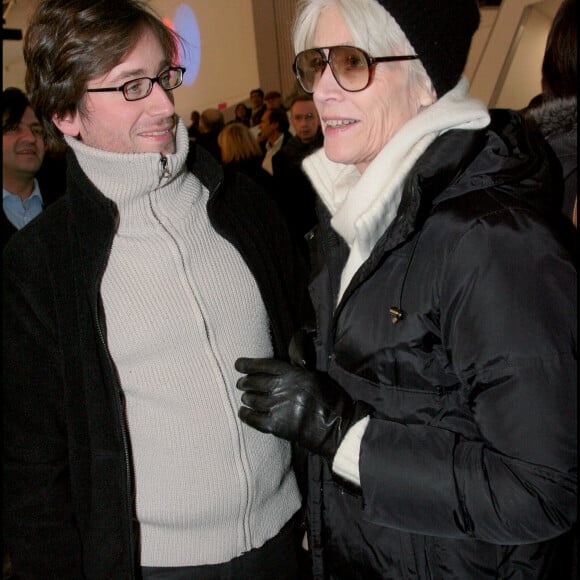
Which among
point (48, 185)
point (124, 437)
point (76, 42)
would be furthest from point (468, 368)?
point (48, 185)

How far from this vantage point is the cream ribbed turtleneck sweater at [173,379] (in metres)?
1.47

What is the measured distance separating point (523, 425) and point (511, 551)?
36 cm

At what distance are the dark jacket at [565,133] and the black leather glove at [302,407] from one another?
107cm

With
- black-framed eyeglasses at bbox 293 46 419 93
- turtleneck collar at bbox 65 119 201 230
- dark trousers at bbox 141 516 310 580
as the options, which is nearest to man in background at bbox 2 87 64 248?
turtleneck collar at bbox 65 119 201 230

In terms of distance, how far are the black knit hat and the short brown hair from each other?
74cm

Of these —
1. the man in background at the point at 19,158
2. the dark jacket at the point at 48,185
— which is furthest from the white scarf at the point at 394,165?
the man in background at the point at 19,158

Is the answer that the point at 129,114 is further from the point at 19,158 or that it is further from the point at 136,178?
the point at 19,158

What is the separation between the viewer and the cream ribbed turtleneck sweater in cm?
147

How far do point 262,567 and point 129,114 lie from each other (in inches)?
53.4

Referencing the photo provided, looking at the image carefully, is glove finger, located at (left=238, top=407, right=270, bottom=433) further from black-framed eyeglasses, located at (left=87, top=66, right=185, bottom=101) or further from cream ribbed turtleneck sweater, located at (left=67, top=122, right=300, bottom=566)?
black-framed eyeglasses, located at (left=87, top=66, right=185, bottom=101)

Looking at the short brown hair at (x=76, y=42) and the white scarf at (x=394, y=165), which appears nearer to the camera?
the white scarf at (x=394, y=165)

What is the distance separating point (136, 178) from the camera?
1.50 metres

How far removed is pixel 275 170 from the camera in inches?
204

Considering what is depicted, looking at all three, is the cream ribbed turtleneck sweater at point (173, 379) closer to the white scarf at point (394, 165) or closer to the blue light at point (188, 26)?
the white scarf at point (394, 165)
